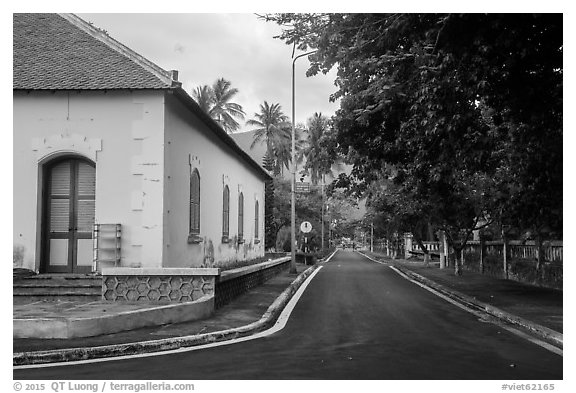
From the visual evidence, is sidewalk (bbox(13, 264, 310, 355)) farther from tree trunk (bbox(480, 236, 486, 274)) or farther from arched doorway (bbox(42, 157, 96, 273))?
tree trunk (bbox(480, 236, 486, 274))

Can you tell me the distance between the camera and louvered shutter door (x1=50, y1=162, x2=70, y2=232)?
1223 cm

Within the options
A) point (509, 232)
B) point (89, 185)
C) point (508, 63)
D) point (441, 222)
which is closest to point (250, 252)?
point (441, 222)

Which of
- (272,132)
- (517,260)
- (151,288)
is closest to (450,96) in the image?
(151,288)

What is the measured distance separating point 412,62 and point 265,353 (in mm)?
6648

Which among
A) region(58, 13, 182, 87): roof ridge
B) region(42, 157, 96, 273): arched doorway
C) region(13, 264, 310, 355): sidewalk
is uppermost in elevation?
region(58, 13, 182, 87): roof ridge

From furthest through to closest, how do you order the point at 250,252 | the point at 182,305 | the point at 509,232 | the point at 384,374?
1. the point at 250,252
2. the point at 509,232
3. the point at 182,305
4. the point at 384,374

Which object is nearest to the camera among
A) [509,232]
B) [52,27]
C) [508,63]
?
[508,63]

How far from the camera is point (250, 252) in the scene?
23391 mm

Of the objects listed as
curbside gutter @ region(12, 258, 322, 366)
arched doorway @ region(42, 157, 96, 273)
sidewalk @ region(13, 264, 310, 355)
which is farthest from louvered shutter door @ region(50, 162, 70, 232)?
curbside gutter @ region(12, 258, 322, 366)

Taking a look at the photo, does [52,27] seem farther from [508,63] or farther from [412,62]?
[508,63]

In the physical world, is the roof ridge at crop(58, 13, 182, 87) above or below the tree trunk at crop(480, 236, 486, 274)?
above

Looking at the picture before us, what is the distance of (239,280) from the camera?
1452cm

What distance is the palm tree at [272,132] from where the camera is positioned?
196ft

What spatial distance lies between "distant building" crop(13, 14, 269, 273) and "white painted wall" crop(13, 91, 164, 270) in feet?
0.07
